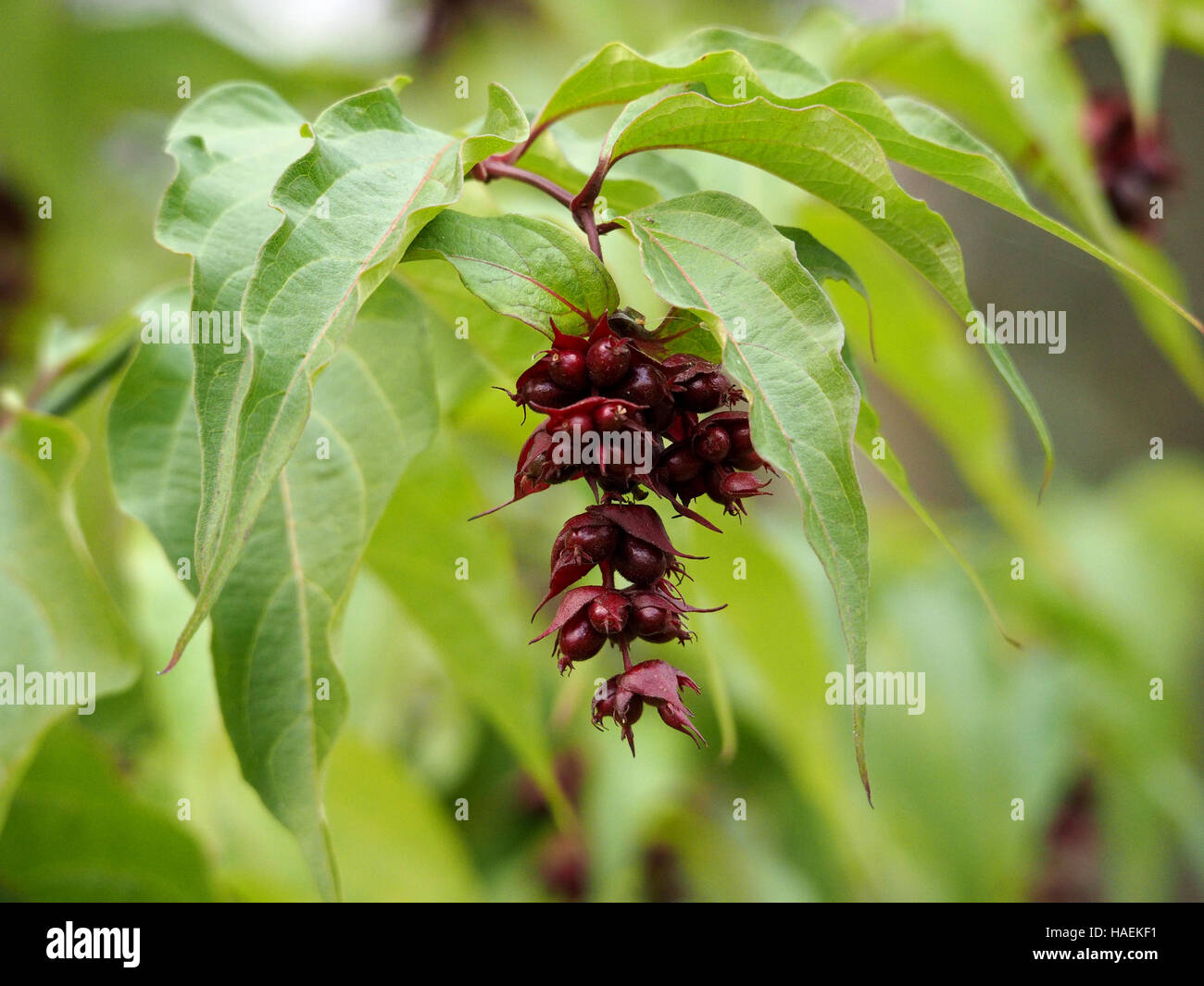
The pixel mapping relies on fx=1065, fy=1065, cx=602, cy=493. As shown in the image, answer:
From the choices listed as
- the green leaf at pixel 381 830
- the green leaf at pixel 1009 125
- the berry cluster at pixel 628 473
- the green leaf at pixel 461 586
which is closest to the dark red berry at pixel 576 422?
the berry cluster at pixel 628 473

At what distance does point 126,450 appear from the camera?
26.9 inches

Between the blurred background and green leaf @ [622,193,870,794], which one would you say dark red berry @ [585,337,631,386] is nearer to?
green leaf @ [622,193,870,794]

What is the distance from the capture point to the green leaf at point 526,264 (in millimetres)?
493

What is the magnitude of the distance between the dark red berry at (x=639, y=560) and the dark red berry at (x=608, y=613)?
0.01 meters

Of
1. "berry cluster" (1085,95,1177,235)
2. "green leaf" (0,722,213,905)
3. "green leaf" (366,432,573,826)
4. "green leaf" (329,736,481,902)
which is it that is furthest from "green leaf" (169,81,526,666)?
"berry cluster" (1085,95,1177,235)

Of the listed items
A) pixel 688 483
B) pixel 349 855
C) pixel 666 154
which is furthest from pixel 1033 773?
pixel 688 483

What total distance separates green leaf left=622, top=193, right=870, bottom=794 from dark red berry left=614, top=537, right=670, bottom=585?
77mm

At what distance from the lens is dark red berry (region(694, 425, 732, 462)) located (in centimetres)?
47

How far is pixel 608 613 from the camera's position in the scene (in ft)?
1.53

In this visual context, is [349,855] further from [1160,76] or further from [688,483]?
[1160,76]

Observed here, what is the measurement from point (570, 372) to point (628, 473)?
5 centimetres

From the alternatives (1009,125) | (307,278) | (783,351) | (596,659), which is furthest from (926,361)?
(307,278)

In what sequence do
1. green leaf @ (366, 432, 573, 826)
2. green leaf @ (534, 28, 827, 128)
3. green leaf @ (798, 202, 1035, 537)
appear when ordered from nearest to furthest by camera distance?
green leaf @ (534, 28, 827, 128) < green leaf @ (366, 432, 573, 826) < green leaf @ (798, 202, 1035, 537)
